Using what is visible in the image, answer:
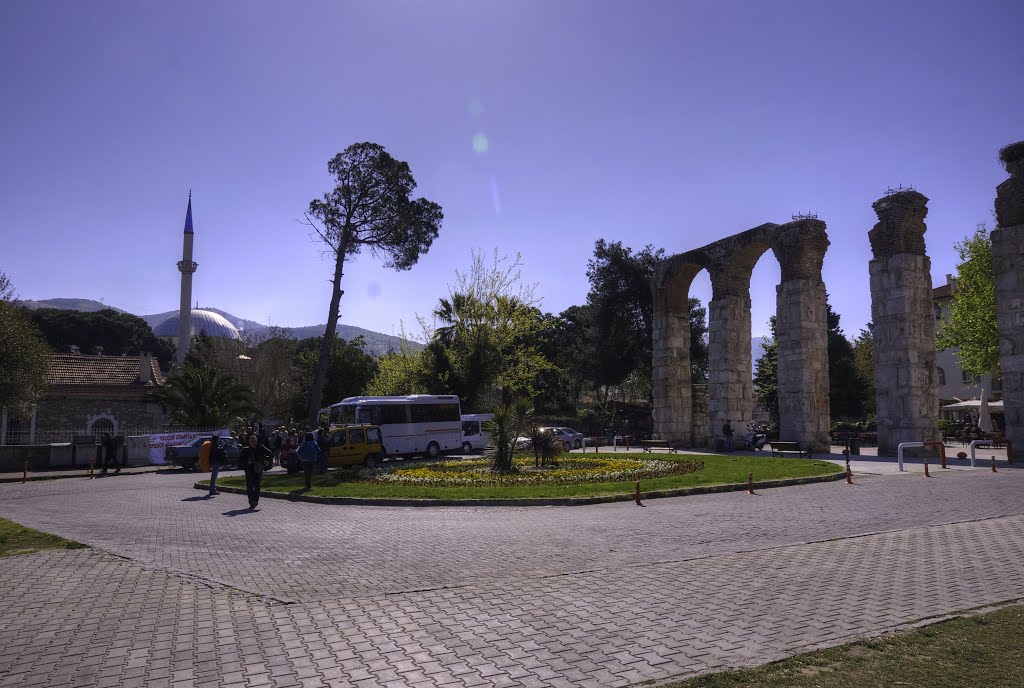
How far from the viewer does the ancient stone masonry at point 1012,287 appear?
22578 millimetres

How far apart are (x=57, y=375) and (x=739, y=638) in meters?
41.1

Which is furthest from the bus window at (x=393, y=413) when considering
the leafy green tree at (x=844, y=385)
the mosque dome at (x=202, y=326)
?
the mosque dome at (x=202, y=326)

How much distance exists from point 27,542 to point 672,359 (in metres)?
29.8

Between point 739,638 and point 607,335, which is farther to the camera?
point 607,335

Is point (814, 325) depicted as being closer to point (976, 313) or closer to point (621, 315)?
point (976, 313)

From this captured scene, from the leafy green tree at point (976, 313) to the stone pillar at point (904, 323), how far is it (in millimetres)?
12425

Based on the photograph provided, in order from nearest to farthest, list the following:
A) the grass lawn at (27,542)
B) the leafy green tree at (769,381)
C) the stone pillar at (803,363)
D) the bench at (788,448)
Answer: the grass lawn at (27,542) < the bench at (788,448) < the stone pillar at (803,363) < the leafy green tree at (769,381)

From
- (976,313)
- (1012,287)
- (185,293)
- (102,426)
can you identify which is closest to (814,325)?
(1012,287)

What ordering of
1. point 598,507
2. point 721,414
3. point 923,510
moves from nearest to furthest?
1. point 923,510
2. point 598,507
3. point 721,414

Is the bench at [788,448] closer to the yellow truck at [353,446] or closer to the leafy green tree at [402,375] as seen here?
the yellow truck at [353,446]

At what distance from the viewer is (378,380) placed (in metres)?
50.1

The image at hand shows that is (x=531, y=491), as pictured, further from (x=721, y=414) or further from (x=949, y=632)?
(x=721, y=414)

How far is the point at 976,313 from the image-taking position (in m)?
36.1

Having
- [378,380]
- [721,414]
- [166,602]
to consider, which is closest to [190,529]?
[166,602]
